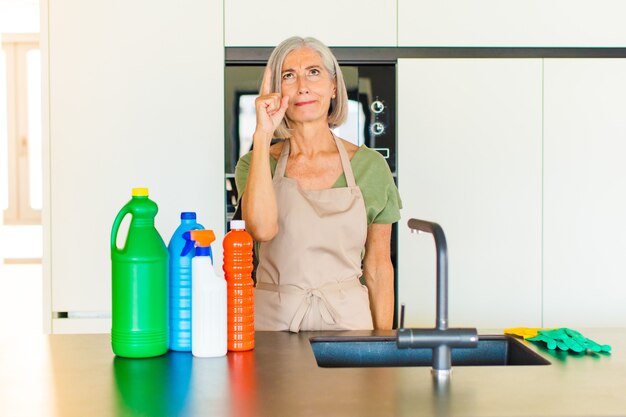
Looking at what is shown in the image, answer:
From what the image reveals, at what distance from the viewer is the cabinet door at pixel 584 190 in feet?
9.33

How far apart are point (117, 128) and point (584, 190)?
5.52 feet

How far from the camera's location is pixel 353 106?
281 cm

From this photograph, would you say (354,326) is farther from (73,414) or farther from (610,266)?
(610,266)

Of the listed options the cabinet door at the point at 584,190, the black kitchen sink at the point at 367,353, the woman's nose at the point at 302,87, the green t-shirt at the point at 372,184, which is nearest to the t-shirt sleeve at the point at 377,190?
the green t-shirt at the point at 372,184

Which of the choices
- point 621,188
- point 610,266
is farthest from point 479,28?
point 610,266

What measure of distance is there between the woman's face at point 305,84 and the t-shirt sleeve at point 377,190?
0.18m

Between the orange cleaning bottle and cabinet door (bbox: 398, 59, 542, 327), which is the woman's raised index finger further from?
cabinet door (bbox: 398, 59, 542, 327)

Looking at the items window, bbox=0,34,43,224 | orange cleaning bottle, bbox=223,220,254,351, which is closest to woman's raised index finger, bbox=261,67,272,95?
orange cleaning bottle, bbox=223,220,254,351

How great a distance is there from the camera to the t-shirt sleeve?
2008 millimetres

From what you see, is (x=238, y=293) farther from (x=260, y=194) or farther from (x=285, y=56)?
(x=285, y=56)

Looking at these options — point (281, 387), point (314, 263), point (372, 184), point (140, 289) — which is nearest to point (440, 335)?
point (281, 387)

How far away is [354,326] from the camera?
190 cm

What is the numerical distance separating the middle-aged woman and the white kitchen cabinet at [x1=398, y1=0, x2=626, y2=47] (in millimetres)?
855

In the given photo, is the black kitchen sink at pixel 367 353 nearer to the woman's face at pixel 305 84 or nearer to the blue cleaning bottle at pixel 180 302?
the blue cleaning bottle at pixel 180 302
